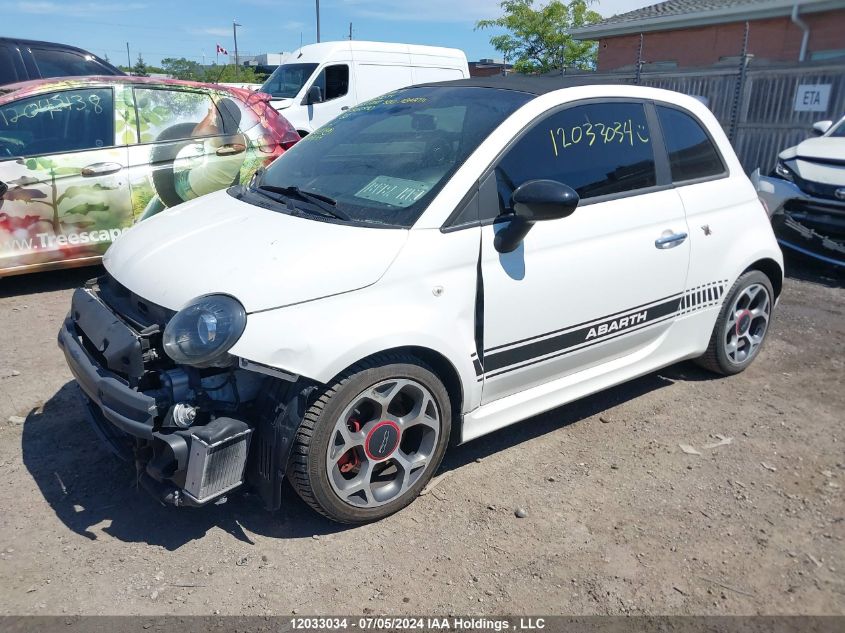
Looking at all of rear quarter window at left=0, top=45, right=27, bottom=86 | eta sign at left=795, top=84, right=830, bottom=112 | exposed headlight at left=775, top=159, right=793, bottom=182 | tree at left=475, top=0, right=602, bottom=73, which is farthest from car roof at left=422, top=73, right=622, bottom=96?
tree at left=475, top=0, right=602, bottom=73

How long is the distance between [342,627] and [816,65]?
11.2 meters

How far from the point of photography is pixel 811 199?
22.6ft

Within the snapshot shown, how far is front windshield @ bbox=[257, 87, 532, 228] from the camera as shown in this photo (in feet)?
10.2

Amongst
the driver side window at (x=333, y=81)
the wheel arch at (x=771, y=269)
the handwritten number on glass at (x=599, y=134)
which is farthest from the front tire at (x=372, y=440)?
the driver side window at (x=333, y=81)


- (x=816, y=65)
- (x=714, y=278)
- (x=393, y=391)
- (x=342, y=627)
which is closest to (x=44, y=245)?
(x=393, y=391)

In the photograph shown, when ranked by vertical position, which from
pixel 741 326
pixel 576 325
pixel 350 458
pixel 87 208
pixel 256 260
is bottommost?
pixel 350 458

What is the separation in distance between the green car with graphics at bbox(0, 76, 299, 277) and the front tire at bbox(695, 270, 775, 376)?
4284mm

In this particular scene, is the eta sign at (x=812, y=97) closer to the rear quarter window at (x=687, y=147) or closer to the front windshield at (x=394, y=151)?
the rear quarter window at (x=687, y=147)

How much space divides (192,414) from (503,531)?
141 centimetres

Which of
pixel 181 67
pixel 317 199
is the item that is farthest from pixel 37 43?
pixel 181 67

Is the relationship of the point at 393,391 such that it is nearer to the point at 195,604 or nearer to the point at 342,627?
the point at 342,627

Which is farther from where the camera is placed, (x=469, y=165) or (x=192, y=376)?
(x=469, y=165)

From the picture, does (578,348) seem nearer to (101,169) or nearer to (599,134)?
(599,134)

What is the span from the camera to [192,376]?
2.64 m
